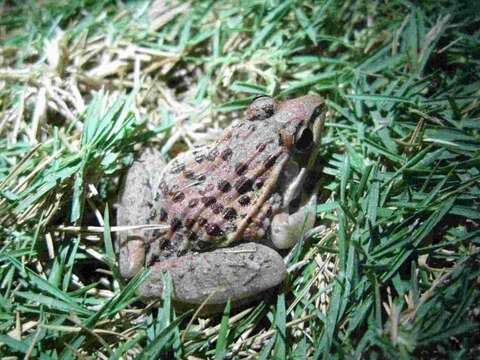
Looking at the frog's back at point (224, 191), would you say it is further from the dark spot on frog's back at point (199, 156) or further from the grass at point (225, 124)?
the grass at point (225, 124)

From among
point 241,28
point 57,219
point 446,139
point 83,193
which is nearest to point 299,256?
point 446,139

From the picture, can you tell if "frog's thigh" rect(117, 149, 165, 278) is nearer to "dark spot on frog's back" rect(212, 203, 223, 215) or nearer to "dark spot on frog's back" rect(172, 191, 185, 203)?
"dark spot on frog's back" rect(172, 191, 185, 203)

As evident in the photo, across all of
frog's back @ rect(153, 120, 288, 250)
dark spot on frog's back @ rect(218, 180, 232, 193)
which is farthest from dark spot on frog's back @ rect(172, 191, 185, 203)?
A: dark spot on frog's back @ rect(218, 180, 232, 193)

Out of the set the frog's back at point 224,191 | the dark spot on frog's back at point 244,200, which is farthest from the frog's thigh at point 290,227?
the dark spot on frog's back at point 244,200

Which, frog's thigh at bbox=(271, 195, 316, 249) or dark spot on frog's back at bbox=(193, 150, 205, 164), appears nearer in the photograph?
frog's thigh at bbox=(271, 195, 316, 249)

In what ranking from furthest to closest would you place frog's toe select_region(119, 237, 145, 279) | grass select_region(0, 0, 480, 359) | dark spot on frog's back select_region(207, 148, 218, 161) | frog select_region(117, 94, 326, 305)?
1. dark spot on frog's back select_region(207, 148, 218, 161)
2. frog's toe select_region(119, 237, 145, 279)
3. frog select_region(117, 94, 326, 305)
4. grass select_region(0, 0, 480, 359)

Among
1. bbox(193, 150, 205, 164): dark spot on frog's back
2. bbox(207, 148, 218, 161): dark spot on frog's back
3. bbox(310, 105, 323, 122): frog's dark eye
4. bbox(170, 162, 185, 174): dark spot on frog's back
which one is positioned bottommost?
bbox(170, 162, 185, 174): dark spot on frog's back

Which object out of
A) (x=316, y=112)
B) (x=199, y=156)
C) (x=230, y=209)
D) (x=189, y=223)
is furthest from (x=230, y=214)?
(x=316, y=112)
